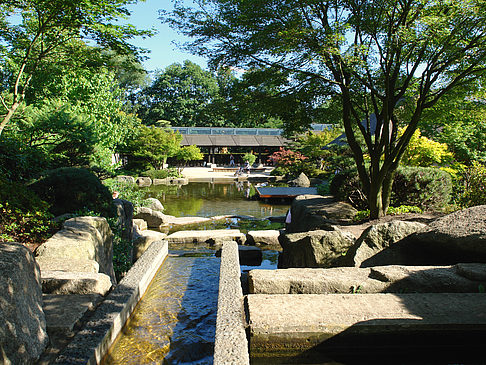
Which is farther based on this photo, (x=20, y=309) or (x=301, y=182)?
(x=301, y=182)

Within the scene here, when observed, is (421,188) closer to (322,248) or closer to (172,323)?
(322,248)

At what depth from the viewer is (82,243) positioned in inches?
185

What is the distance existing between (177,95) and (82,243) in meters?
43.4

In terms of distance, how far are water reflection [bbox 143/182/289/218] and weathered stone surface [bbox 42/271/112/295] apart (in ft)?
33.1

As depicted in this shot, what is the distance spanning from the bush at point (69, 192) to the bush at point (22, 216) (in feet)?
2.70

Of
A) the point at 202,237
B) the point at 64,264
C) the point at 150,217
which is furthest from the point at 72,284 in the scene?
the point at 150,217

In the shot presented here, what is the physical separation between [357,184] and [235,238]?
3.58m

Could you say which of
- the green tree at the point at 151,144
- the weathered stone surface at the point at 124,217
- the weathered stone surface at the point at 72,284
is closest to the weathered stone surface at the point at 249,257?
the weathered stone surface at the point at 124,217

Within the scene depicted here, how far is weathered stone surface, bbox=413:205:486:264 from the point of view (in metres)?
4.33

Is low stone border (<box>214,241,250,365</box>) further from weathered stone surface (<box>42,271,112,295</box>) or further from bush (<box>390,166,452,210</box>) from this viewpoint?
bush (<box>390,166,452,210</box>)

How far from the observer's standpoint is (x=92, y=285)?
12.3 ft

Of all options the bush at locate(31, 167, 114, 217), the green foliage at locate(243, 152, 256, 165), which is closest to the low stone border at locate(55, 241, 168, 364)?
the bush at locate(31, 167, 114, 217)

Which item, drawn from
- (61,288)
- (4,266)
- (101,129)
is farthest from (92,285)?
(101,129)

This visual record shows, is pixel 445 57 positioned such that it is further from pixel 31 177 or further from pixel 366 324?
pixel 31 177
